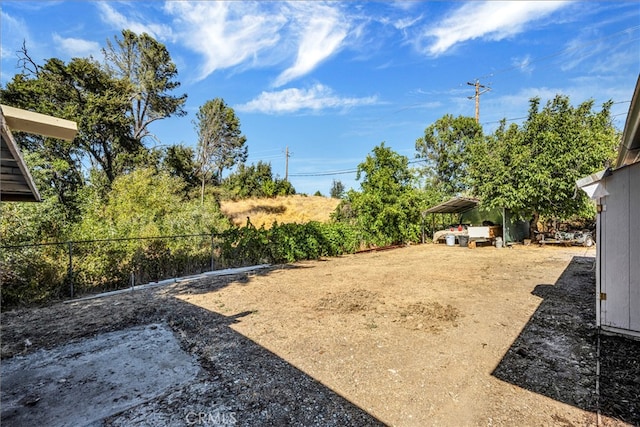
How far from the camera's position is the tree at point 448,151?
22.7 m

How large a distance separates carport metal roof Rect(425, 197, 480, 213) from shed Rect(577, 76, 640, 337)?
1053 cm

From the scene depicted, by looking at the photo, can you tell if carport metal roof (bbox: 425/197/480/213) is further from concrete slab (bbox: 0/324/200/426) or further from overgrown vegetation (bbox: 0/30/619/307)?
concrete slab (bbox: 0/324/200/426)

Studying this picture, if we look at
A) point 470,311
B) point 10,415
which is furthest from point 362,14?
point 10,415

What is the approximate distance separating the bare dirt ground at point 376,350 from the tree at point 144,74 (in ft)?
65.7

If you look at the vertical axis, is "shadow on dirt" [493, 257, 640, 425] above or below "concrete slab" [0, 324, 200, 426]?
above

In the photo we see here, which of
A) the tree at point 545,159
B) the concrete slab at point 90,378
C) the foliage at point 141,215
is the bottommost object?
the concrete slab at point 90,378

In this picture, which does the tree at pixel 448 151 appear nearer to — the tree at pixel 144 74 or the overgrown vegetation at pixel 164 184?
the overgrown vegetation at pixel 164 184

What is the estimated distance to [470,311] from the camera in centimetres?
491

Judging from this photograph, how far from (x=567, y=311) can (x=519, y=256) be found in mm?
7215

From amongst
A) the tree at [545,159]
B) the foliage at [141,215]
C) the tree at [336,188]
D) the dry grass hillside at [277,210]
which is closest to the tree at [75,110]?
the foliage at [141,215]

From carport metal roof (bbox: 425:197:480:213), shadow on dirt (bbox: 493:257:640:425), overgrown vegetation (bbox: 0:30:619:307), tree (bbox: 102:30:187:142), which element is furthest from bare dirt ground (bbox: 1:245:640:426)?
tree (bbox: 102:30:187:142)

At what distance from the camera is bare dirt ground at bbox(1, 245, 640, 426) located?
2.40 metres

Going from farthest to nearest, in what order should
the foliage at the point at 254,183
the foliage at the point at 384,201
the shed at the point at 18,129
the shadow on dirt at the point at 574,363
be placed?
the foliage at the point at 254,183, the foliage at the point at 384,201, the shadow on dirt at the point at 574,363, the shed at the point at 18,129

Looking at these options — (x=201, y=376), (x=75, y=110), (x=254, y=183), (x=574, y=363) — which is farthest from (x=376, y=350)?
(x=254, y=183)
